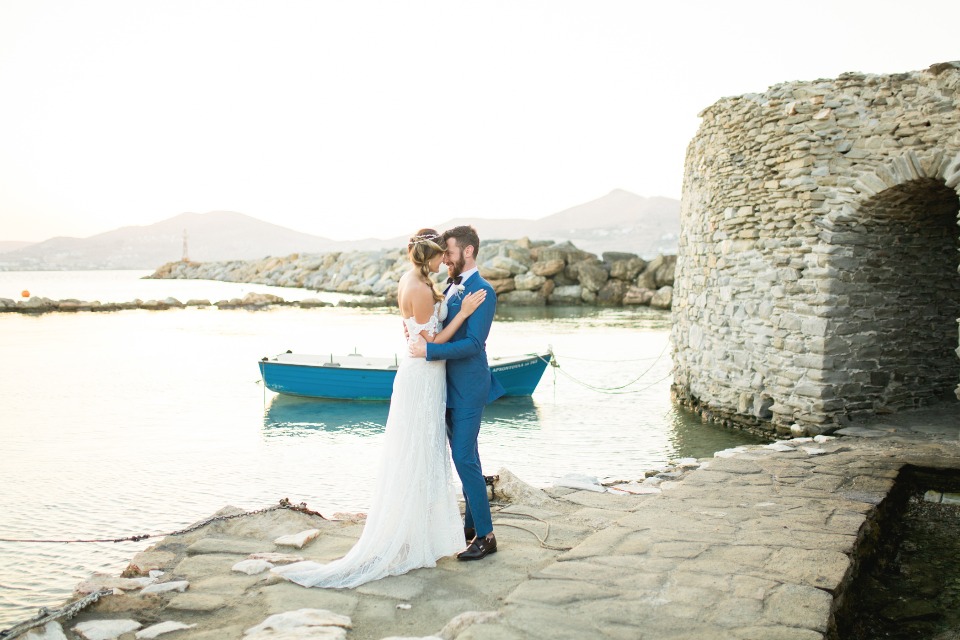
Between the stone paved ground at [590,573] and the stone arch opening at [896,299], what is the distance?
2.85 m

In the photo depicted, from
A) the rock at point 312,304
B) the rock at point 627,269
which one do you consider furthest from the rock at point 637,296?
the rock at point 312,304

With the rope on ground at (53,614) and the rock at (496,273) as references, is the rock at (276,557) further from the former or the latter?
the rock at (496,273)

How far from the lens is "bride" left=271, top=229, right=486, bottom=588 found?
4.05 metres

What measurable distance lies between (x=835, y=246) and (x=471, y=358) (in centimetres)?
557

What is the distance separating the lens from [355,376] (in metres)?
13.7

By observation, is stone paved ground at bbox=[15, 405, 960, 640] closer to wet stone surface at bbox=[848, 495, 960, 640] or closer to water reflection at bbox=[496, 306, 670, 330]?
wet stone surface at bbox=[848, 495, 960, 640]

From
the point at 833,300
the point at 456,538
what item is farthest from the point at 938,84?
the point at 456,538

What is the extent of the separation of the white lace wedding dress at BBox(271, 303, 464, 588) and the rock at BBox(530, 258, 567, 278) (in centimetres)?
3566

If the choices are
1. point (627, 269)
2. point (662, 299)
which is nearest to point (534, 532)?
point (662, 299)

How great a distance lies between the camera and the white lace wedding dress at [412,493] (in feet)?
13.1

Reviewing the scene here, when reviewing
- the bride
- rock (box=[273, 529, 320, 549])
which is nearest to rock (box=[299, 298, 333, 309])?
rock (box=[273, 529, 320, 549])

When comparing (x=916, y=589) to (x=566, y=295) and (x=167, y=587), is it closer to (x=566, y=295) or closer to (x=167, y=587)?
(x=167, y=587)

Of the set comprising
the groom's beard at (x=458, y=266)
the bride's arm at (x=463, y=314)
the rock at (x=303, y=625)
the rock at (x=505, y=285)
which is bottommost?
the rock at (x=303, y=625)

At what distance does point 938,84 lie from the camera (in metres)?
7.40
